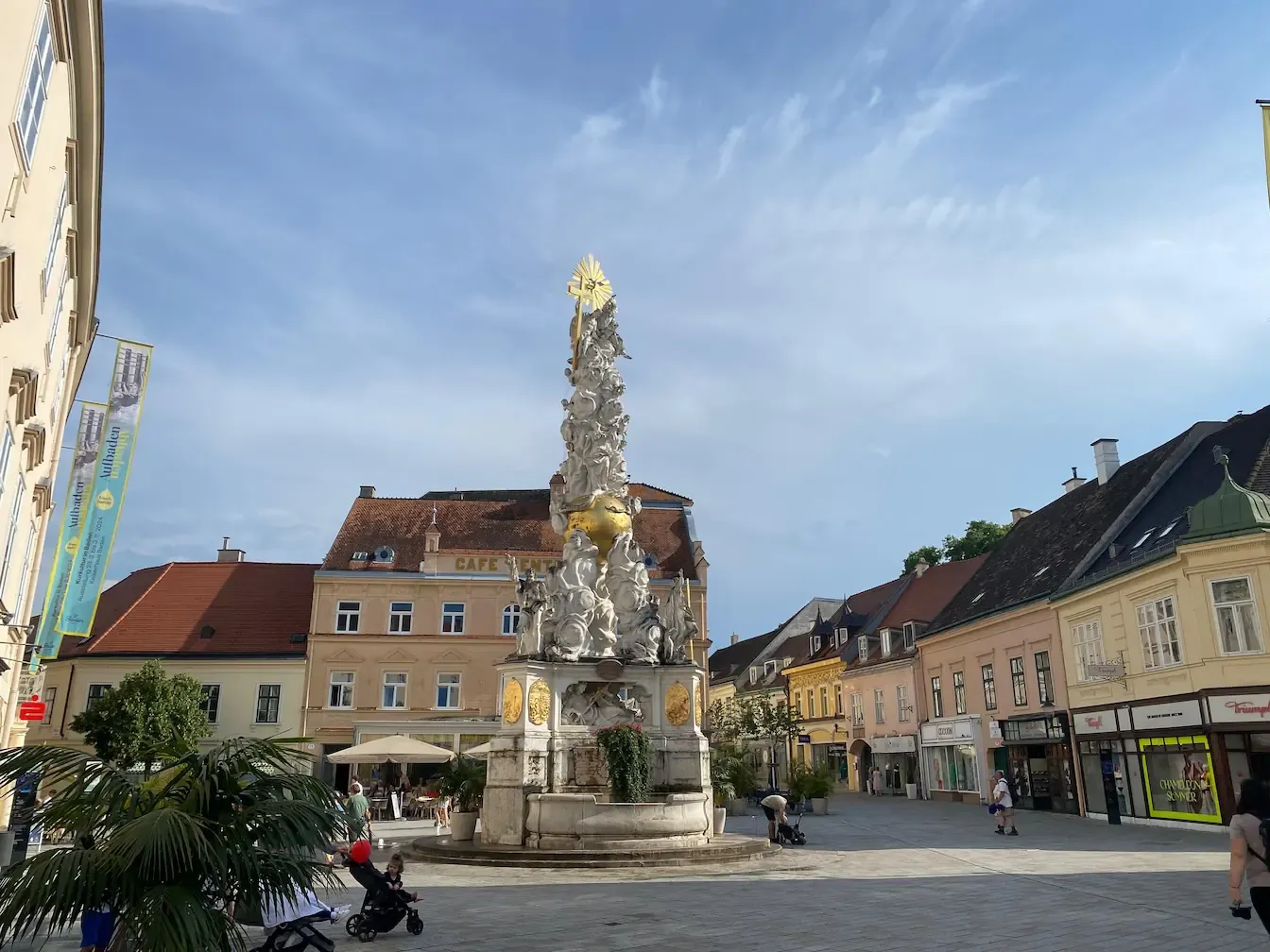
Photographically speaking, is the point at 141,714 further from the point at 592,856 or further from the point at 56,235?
the point at 592,856

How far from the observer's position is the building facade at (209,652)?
1446 inches

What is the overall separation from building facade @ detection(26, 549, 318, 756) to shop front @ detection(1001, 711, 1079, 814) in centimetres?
2582

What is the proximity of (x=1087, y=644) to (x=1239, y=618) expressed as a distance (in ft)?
20.4

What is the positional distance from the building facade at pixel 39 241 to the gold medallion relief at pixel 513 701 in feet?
25.5

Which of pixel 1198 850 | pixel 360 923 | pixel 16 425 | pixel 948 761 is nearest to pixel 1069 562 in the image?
pixel 948 761

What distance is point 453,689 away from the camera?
124ft

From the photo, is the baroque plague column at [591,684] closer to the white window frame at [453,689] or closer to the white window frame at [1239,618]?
the white window frame at [1239,618]

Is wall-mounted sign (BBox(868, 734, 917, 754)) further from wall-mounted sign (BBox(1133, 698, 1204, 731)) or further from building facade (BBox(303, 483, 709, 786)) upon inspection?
wall-mounted sign (BBox(1133, 698, 1204, 731))

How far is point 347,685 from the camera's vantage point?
3747cm

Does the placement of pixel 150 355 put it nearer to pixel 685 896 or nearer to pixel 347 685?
pixel 685 896

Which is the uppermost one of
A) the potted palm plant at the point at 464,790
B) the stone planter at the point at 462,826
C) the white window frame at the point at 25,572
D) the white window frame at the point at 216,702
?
the white window frame at the point at 25,572

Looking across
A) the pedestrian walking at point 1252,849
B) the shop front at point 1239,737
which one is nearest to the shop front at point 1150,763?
the shop front at point 1239,737

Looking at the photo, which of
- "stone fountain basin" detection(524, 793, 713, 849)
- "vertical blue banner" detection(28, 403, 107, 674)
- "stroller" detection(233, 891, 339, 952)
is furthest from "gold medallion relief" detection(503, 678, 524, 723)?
"vertical blue banner" detection(28, 403, 107, 674)

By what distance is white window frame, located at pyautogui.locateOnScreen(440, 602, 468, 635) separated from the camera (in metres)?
38.8
